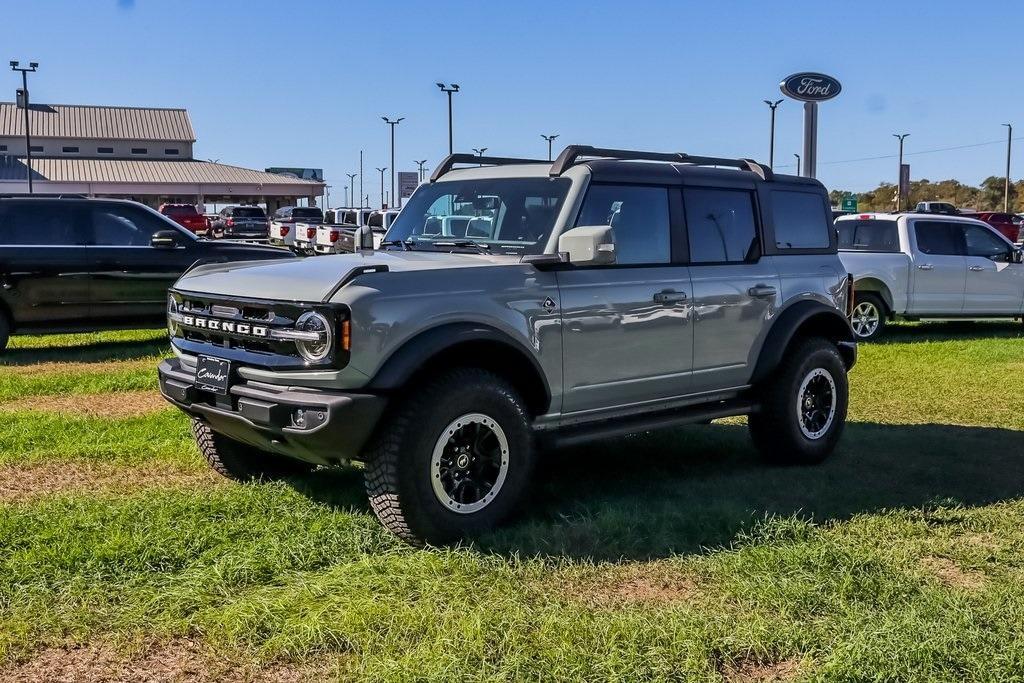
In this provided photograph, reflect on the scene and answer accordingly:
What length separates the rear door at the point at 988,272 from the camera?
14.2 meters

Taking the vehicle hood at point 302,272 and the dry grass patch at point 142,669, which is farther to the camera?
the vehicle hood at point 302,272

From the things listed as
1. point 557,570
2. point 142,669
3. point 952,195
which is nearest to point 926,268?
point 557,570

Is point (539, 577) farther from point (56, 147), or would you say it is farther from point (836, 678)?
point (56, 147)

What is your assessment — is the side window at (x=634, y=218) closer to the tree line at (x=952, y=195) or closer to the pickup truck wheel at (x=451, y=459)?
the pickup truck wheel at (x=451, y=459)

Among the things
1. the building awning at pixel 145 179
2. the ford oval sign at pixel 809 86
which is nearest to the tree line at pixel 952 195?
the building awning at pixel 145 179

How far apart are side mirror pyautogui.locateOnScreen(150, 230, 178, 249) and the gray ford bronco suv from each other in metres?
6.29

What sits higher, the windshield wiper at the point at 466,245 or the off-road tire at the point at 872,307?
the windshield wiper at the point at 466,245

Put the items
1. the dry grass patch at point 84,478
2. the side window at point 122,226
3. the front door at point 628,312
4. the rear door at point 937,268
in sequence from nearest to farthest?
the front door at point 628,312 < the dry grass patch at point 84,478 < the side window at point 122,226 < the rear door at point 937,268

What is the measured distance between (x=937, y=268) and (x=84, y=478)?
11446 millimetres

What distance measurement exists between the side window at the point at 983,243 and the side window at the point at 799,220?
812 centimetres

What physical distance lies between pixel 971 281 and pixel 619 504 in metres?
10.5

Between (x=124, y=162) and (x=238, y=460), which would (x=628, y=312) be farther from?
(x=124, y=162)

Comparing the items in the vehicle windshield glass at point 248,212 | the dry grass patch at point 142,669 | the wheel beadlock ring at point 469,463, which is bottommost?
the dry grass patch at point 142,669

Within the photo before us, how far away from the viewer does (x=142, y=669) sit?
3637 millimetres
